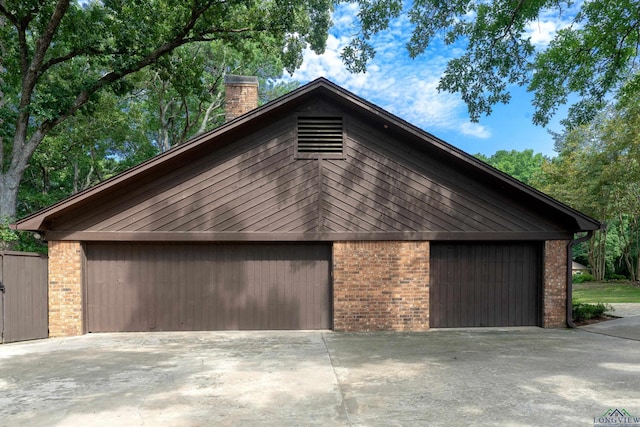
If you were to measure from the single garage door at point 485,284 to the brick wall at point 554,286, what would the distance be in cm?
17

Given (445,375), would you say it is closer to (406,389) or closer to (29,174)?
(406,389)

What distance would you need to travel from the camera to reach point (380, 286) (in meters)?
8.78

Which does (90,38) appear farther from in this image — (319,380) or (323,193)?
(319,380)

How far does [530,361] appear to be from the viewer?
20.6 feet

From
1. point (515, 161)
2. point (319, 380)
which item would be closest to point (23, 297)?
point (319, 380)

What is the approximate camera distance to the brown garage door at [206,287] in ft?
28.6

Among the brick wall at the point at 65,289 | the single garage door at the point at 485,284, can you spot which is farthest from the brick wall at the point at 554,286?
the brick wall at the point at 65,289

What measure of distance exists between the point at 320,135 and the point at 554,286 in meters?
6.73

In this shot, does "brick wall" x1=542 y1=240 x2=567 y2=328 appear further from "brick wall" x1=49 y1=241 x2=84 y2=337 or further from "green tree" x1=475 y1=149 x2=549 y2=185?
"green tree" x1=475 y1=149 x2=549 y2=185

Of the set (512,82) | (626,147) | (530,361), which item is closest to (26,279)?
(530,361)

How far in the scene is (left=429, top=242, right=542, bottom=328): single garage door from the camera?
9148 millimetres

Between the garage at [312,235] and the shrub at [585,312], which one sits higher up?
the garage at [312,235]

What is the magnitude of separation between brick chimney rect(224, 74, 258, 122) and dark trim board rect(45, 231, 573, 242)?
3825 mm

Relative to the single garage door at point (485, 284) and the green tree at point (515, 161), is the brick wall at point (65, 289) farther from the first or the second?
the green tree at point (515, 161)
